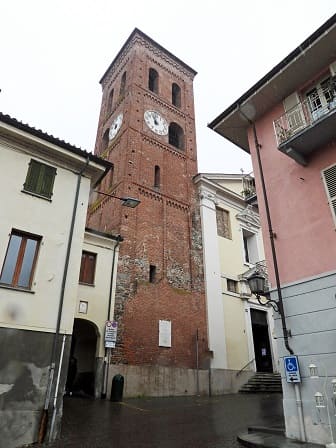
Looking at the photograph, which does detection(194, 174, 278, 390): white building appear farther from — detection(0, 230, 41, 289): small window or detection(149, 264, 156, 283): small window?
detection(0, 230, 41, 289): small window

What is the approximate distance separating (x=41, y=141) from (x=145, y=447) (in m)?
7.46

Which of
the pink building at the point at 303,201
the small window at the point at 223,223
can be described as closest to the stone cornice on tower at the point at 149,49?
the small window at the point at 223,223

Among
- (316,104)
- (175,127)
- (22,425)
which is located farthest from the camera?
(175,127)

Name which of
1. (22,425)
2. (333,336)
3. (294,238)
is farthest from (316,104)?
(22,425)

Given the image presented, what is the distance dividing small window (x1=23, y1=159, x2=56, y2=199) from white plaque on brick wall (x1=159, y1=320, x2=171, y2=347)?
856cm

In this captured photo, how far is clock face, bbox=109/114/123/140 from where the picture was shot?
824 inches

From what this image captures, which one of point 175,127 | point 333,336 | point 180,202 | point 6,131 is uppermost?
point 175,127

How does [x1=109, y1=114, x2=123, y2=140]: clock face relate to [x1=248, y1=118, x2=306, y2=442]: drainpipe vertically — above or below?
above

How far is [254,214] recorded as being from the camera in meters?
22.8

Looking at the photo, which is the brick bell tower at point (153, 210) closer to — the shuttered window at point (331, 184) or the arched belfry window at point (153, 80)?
the arched belfry window at point (153, 80)

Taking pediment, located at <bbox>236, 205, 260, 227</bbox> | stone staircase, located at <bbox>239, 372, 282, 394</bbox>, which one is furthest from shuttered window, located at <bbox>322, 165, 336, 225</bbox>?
pediment, located at <bbox>236, 205, 260, 227</bbox>

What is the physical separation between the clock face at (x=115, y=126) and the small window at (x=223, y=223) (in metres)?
8.13

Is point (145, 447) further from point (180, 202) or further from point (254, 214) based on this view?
point (254, 214)

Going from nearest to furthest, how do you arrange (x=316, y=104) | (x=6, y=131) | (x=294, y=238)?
(x=294, y=238) < (x=316, y=104) < (x=6, y=131)
